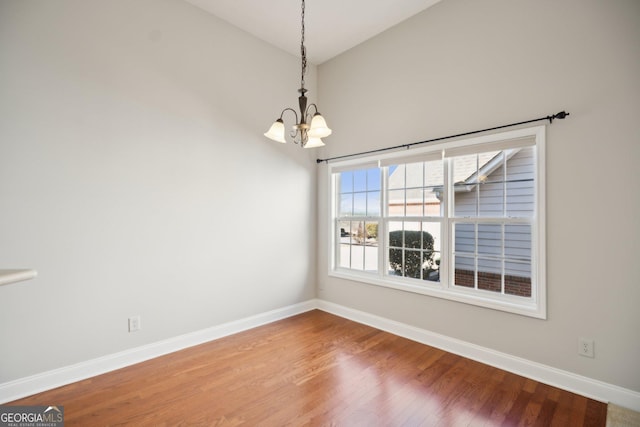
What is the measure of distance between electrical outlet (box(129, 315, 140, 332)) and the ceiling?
312 cm

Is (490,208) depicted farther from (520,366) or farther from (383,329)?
(383,329)

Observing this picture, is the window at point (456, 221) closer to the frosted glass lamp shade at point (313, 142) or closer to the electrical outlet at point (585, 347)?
the electrical outlet at point (585, 347)

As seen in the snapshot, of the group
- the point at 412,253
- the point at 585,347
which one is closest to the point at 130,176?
the point at 412,253

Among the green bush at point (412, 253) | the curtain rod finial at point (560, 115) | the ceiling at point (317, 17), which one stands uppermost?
the ceiling at point (317, 17)

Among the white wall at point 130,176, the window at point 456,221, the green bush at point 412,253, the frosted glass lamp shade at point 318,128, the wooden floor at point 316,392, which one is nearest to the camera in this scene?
the wooden floor at point 316,392

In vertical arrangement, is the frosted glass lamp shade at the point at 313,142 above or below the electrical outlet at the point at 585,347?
above

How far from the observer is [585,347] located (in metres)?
2.20

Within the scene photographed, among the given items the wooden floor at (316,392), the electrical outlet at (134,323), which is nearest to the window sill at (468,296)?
the wooden floor at (316,392)

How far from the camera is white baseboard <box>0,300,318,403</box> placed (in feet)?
7.01

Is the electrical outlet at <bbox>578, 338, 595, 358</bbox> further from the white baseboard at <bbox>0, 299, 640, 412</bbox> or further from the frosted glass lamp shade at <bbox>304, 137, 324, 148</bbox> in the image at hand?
the frosted glass lamp shade at <bbox>304, 137, 324, 148</bbox>

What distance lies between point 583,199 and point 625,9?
1.34m

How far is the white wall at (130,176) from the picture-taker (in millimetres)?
2172

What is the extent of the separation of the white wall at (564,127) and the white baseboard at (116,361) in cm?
190

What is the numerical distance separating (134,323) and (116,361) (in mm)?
317
